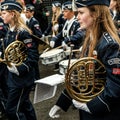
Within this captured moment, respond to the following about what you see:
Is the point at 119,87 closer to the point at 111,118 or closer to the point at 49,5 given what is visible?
the point at 111,118

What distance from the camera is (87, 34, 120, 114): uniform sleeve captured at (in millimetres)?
2387

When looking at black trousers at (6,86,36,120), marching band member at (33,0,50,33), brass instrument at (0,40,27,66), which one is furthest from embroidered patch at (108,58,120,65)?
marching band member at (33,0,50,33)

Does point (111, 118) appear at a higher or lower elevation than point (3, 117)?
higher

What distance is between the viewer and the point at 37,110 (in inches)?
236

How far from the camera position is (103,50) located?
7.99 ft

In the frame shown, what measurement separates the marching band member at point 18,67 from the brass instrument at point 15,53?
4 cm

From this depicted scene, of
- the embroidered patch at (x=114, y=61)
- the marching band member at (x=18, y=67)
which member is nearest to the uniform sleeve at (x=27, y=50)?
the marching band member at (x=18, y=67)

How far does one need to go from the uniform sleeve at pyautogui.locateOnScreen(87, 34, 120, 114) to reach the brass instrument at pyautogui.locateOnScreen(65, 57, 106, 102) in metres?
0.06

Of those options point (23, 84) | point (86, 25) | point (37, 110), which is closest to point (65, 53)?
point (37, 110)

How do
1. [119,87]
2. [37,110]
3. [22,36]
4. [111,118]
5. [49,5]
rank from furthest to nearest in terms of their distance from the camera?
[49,5] < [37,110] < [22,36] < [111,118] < [119,87]

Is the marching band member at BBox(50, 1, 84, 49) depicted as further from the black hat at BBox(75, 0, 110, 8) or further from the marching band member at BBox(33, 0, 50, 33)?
the marching band member at BBox(33, 0, 50, 33)

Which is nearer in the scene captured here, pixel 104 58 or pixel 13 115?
pixel 104 58

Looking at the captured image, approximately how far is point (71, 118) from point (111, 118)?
294 centimetres

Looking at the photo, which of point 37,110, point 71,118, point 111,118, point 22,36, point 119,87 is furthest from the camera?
point 37,110
